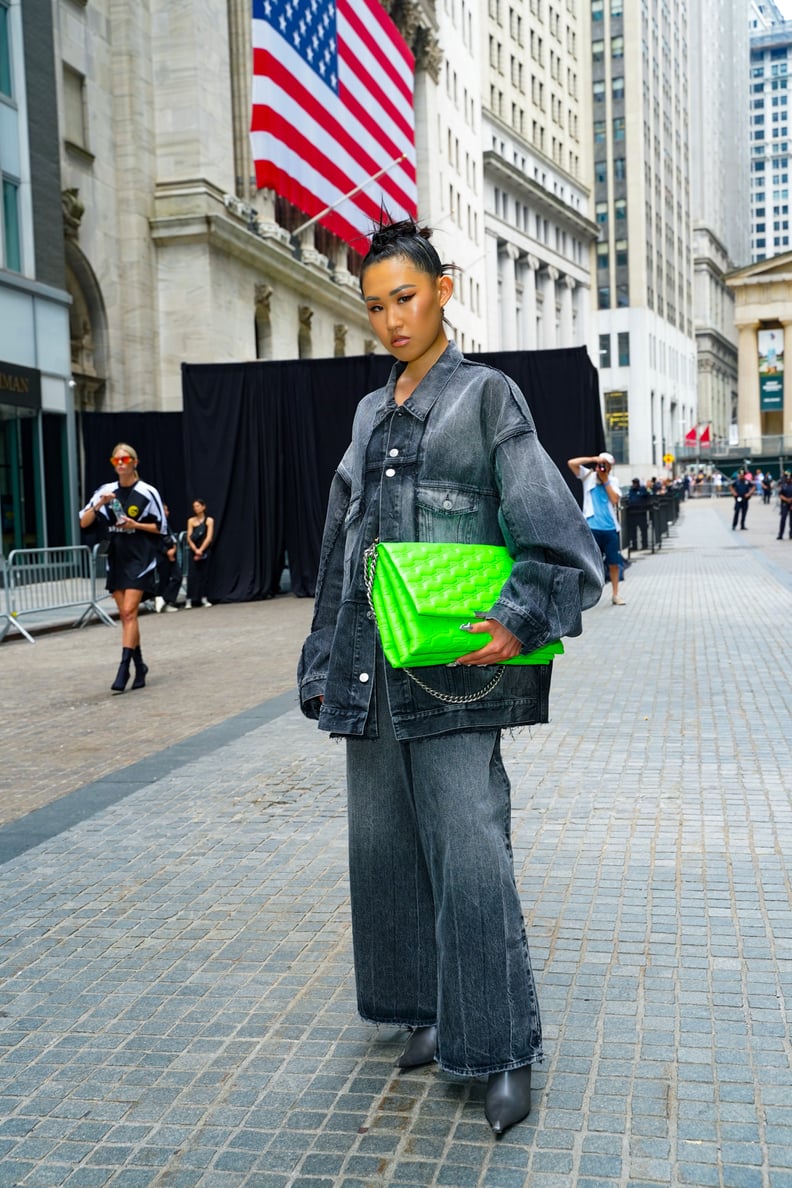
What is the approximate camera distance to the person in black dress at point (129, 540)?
33.0ft

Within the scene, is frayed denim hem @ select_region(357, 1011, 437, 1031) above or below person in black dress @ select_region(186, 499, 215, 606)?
below

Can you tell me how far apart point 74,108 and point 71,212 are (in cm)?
249

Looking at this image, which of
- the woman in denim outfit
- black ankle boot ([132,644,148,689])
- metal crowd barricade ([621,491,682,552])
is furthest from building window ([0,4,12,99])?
the woman in denim outfit

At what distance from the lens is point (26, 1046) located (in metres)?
3.40

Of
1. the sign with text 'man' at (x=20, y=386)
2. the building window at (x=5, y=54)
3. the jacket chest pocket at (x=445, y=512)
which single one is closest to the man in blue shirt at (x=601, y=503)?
the sign with text 'man' at (x=20, y=386)

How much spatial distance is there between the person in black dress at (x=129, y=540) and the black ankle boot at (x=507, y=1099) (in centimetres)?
761

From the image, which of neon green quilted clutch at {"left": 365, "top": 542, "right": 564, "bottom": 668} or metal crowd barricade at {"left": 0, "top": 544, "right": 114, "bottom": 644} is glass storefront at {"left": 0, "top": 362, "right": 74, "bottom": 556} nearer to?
metal crowd barricade at {"left": 0, "top": 544, "right": 114, "bottom": 644}

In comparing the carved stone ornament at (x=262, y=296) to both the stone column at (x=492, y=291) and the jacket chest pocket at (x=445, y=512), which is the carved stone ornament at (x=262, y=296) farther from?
the stone column at (x=492, y=291)

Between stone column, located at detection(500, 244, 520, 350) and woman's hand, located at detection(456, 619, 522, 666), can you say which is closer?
woman's hand, located at detection(456, 619, 522, 666)

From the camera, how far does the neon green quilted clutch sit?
2.67 m

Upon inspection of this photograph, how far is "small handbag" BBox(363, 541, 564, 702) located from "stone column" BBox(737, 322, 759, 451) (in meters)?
117

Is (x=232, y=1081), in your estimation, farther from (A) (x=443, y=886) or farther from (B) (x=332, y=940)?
(B) (x=332, y=940)

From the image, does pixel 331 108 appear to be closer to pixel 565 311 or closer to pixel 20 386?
pixel 20 386

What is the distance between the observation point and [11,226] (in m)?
22.8
